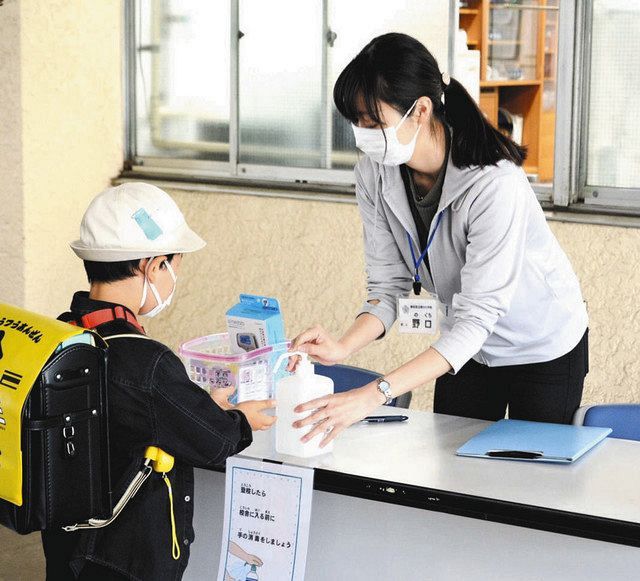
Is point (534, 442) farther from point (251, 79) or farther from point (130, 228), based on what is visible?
point (251, 79)

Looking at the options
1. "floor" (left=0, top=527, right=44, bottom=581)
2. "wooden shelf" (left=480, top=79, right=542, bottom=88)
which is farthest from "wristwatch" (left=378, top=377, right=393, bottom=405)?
"wooden shelf" (left=480, top=79, right=542, bottom=88)

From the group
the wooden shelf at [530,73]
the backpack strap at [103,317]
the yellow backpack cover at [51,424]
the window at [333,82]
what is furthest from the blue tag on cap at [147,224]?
the wooden shelf at [530,73]

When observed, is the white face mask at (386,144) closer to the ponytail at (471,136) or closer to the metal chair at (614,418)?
the ponytail at (471,136)

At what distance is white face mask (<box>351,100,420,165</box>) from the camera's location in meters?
2.26

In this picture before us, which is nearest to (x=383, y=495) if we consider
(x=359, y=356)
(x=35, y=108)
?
(x=359, y=356)

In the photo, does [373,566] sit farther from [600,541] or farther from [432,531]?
[600,541]

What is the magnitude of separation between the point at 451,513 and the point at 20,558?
85.7 inches

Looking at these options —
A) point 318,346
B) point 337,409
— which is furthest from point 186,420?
point 318,346

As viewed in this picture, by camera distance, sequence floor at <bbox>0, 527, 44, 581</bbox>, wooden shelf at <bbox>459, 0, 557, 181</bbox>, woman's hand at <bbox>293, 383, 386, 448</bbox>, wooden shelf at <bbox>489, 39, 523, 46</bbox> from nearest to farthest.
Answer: woman's hand at <bbox>293, 383, 386, 448</bbox>, floor at <bbox>0, 527, 44, 581</bbox>, wooden shelf at <bbox>459, 0, 557, 181</bbox>, wooden shelf at <bbox>489, 39, 523, 46</bbox>

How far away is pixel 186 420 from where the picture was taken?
5.99 feet

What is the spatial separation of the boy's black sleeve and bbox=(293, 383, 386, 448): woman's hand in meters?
0.21

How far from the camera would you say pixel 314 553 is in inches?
84.8

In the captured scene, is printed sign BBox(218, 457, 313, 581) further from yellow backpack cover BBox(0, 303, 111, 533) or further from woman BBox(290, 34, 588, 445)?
Answer: yellow backpack cover BBox(0, 303, 111, 533)

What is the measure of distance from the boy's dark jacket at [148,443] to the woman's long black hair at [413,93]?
71cm
